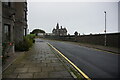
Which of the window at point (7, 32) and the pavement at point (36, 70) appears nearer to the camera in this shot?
the pavement at point (36, 70)

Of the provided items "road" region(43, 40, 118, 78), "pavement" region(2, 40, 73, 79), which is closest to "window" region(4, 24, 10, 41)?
"pavement" region(2, 40, 73, 79)

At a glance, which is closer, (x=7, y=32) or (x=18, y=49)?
(x=7, y=32)

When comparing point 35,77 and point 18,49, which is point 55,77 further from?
point 18,49

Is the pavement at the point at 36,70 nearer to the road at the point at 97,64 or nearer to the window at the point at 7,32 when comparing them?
the road at the point at 97,64

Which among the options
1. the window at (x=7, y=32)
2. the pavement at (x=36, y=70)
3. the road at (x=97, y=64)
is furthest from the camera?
the window at (x=7, y=32)

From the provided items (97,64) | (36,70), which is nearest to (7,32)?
(36,70)

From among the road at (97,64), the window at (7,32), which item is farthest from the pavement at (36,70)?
the window at (7,32)

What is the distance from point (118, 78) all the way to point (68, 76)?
2019 mm

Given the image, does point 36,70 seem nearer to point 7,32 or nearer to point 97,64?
point 97,64

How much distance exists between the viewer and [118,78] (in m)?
4.79

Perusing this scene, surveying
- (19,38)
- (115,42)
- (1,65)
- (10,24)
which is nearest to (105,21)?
(115,42)

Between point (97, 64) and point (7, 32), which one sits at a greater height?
point (7, 32)

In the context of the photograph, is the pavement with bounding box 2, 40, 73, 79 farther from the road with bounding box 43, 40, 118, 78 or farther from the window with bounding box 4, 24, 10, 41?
the window with bounding box 4, 24, 10, 41

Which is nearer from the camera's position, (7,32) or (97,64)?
(97,64)
